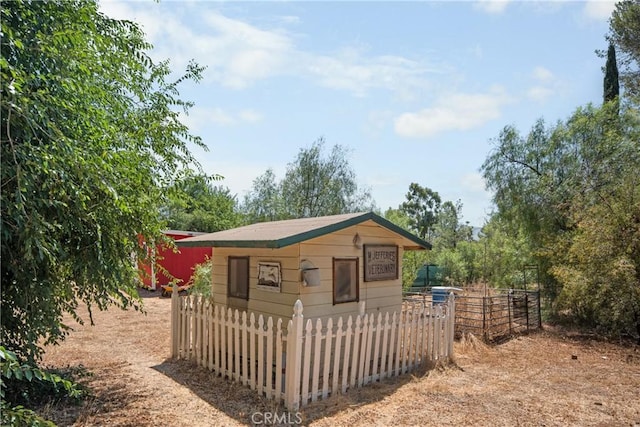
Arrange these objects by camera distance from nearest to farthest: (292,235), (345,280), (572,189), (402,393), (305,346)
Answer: (305,346) → (292,235) → (402,393) → (345,280) → (572,189)

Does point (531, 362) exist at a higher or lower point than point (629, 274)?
lower

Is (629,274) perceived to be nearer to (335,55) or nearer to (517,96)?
(517,96)

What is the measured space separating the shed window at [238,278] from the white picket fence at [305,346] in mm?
332

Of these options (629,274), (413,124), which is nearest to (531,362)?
(629,274)

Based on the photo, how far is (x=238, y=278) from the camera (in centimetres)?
605

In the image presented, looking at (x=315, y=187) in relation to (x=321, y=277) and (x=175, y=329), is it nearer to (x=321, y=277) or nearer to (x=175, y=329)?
(x=175, y=329)

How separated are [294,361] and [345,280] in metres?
1.68

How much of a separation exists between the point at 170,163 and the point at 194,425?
9.89ft

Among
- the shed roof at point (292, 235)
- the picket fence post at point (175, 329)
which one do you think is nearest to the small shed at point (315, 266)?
the shed roof at point (292, 235)

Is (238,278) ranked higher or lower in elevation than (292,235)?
lower

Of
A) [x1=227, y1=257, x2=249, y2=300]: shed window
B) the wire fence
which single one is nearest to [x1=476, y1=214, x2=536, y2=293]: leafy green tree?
the wire fence

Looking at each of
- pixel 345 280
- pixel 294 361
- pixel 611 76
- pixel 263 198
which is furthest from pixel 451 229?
pixel 294 361

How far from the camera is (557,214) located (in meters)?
10.2

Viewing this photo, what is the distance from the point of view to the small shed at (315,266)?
16.8 feet
